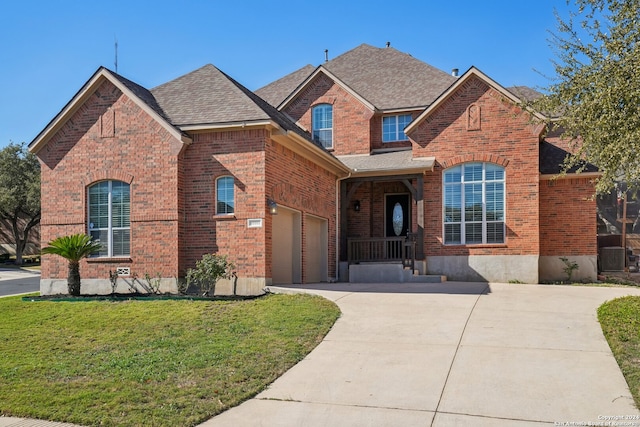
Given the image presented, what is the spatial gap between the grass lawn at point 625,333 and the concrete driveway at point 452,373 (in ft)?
0.46

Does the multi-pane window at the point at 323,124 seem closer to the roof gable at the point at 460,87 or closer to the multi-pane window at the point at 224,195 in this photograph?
the roof gable at the point at 460,87

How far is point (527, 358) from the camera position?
8.95 m

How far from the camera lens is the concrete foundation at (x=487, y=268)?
19.4 m

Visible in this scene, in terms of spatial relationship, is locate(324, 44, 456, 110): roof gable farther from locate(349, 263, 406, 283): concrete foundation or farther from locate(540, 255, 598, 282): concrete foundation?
locate(540, 255, 598, 282): concrete foundation

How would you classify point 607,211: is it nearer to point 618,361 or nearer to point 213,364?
point 618,361

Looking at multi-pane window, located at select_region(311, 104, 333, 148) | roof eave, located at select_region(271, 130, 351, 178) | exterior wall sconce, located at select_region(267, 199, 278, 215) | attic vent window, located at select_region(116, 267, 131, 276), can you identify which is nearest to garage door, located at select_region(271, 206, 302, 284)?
exterior wall sconce, located at select_region(267, 199, 278, 215)

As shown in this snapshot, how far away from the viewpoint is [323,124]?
23.3 m

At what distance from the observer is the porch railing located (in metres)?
20.5

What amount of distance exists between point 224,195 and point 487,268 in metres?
8.94

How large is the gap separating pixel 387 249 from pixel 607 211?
18.0 meters

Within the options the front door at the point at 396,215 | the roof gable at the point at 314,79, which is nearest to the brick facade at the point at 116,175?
the roof gable at the point at 314,79

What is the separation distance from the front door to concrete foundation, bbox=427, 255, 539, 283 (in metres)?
2.08

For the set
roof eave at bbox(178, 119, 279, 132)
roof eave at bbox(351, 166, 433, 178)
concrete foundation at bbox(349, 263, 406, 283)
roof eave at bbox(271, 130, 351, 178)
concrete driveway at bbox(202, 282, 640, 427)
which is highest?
roof eave at bbox(178, 119, 279, 132)

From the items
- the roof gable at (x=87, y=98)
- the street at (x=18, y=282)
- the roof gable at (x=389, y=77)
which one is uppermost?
the roof gable at (x=389, y=77)
